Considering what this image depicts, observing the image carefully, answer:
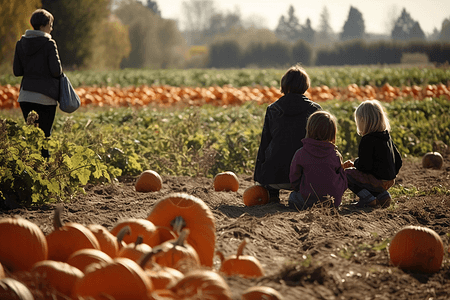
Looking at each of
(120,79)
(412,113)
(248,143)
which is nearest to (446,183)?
(248,143)

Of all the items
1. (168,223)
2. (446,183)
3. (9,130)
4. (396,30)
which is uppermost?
(396,30)

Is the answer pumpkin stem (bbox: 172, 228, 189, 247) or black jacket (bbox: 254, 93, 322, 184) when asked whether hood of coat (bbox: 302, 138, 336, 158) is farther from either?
pumpkin stem (bbox: 172, 228, 189, 247)

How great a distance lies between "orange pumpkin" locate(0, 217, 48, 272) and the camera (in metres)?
2.52

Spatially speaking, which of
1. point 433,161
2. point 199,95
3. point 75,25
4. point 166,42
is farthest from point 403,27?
point 433,161

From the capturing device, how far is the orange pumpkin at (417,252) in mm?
3027

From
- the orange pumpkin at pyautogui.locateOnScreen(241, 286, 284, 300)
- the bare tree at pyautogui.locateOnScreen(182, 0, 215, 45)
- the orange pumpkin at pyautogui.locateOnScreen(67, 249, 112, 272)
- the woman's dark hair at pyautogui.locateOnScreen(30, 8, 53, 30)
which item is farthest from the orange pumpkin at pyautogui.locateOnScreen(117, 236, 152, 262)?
the bare tree at pyautogui.locateOnScreen(182, 0, 215, 45)

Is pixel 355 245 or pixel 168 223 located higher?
pixel 168 223

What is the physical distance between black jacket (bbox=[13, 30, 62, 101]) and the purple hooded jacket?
3.06 meters

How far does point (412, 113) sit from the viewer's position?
33.4ft

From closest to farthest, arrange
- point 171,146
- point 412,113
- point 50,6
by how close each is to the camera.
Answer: point 171,146
point 412,113
point 50,6

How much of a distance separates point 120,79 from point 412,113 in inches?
600

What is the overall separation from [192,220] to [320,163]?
1941 mm

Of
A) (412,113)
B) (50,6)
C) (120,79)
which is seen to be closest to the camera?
(412,113)

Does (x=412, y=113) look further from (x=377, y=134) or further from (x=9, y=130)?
(x=9, y=130)
